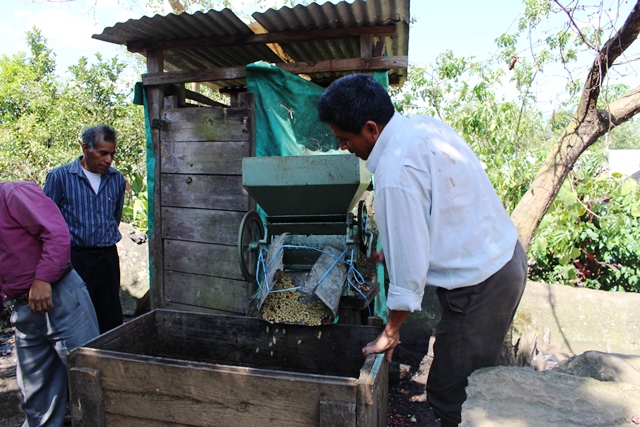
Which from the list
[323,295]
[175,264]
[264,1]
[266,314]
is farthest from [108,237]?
[264,1]

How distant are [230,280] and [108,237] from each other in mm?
1224

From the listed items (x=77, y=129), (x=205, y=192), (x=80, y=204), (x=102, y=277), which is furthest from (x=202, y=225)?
(x=77, y=129)

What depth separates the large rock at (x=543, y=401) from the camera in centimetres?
185

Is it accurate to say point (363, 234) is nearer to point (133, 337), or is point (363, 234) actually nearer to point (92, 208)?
point (133, 337)

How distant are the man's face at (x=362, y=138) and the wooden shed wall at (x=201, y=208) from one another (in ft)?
8.26

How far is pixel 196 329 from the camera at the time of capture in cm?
293

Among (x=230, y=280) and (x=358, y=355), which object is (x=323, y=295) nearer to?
(x=358, y=355)

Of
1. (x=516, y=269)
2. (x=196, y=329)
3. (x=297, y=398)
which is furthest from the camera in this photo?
(x=196, y=329)

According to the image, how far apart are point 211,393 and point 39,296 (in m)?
1.38

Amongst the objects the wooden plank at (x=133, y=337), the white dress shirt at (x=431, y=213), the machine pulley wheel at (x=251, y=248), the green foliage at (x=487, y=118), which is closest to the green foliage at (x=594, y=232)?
the green foliage at (x=487, y=118)

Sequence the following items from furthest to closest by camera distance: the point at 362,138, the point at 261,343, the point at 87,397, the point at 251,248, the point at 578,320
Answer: the point at 578,320
the point at 251,248
the point at 261,343
the point at 87,397
the point at 362,138

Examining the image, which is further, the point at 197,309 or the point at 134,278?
the point at 134,278

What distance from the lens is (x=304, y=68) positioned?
4.37 m

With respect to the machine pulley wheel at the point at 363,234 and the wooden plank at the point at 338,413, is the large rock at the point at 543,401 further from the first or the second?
the machine pulley wheel at the point at 363,234
